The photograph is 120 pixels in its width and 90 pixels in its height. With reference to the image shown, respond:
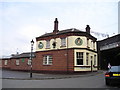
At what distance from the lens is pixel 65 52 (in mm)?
26375

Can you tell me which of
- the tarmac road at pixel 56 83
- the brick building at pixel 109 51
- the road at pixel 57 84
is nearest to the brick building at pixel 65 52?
the tarmac road at pixel 56 83

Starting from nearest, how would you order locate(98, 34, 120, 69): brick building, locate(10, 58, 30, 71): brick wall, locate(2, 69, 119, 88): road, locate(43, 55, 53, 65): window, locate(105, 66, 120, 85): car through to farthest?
locate(105, 66, 120, 85): car → locate(2, 69, 119, 88): road → locate(43, 55, 53, 65): window → locate(10, 58, 30, 71): brick wall → locate(98, 34, 120, 69): brick building

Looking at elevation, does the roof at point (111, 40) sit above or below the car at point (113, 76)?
above

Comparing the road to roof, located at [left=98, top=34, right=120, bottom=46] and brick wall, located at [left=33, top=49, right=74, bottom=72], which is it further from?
roof, located at [left=98, top=34, right=120, bottom=46]

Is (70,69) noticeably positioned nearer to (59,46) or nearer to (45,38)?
(59,46)

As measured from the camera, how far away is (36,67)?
3067 cm

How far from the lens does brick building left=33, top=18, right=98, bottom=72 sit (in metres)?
25.5

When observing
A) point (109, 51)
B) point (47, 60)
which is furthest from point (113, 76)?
point (109, 51)

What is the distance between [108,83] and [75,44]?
1447 cm

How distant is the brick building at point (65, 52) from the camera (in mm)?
25536

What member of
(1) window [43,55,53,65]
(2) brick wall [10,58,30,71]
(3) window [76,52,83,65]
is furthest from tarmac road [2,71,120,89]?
(2) brick wall [10,58,30,71]

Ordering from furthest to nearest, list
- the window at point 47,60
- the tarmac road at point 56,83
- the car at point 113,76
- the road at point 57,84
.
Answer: the window at point 47,60
the tarmac road at point 56,83
the road at point 57,84
the car at point 113,76

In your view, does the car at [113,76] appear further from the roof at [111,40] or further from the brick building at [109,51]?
the roof at [111,40]

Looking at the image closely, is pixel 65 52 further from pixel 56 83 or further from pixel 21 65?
pixel 21 65
